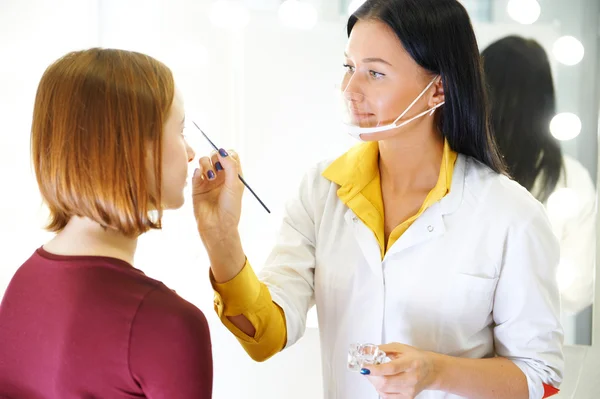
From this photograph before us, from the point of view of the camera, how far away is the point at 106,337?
943 millimetres

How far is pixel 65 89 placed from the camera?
1005mm

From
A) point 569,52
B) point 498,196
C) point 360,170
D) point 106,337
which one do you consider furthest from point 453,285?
point 569,52

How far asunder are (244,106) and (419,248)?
1038 mm

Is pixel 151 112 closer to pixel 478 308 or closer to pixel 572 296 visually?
pixel 478 308

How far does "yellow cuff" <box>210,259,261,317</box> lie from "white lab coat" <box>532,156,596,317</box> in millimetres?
1128

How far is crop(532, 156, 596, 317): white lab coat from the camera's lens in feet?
6.86

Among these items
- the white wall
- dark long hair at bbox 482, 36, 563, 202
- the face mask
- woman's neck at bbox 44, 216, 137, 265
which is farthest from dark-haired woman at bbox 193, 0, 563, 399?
the white wall

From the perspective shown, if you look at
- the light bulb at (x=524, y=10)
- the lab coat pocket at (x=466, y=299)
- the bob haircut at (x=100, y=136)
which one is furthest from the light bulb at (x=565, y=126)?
the bob haircut at (x=100, y=136)

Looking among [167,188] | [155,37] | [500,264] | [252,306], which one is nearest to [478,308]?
[500,264]

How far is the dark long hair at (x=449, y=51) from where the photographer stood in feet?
4.45

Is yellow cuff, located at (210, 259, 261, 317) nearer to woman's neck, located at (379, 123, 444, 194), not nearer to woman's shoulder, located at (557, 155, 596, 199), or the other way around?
A: woman's neck, located at (379, 123, 444, 194)

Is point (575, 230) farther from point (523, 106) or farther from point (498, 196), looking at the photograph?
point (498, 196)

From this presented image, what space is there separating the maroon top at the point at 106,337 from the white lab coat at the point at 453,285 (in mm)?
452

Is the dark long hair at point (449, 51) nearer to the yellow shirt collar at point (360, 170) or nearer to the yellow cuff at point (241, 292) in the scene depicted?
the yellow shirt collar at point (360, 170)
